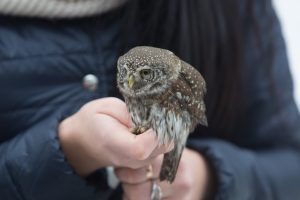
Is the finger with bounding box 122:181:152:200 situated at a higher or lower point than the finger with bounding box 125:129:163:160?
lower

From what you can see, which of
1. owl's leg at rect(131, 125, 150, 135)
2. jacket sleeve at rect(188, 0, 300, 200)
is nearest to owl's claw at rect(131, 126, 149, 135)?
owl's leg at rect(131, 125, 150, 135)

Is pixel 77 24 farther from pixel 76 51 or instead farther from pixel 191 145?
pixel 191 145

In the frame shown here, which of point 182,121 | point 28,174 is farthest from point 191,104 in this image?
point 28,174

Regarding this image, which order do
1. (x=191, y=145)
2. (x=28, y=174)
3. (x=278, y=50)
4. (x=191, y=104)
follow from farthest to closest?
(x=278, y=50)
(x=191, y=145)
(x=28, y=174)
(x=191, y=104)

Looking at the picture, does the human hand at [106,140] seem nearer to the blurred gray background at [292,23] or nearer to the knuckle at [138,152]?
the knuckle at [138,152]

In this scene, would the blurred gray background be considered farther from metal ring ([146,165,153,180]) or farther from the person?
metal ring ([146,165,153,180])

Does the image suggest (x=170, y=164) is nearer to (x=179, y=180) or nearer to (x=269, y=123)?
(x=179, y=180)

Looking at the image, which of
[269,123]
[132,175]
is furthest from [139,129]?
[269,123]
